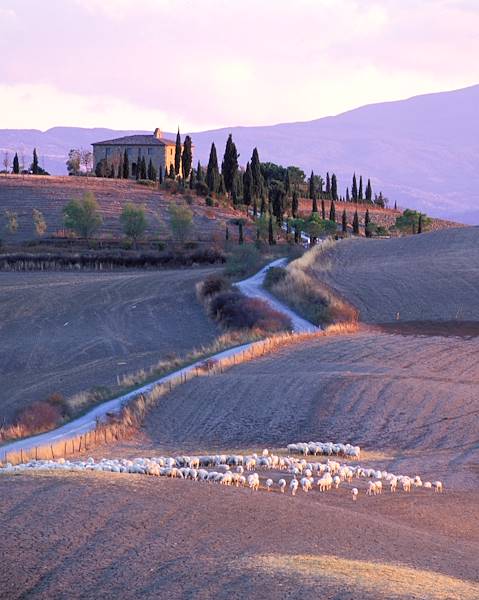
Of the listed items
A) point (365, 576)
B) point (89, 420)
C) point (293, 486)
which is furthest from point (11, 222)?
point (365, 576)

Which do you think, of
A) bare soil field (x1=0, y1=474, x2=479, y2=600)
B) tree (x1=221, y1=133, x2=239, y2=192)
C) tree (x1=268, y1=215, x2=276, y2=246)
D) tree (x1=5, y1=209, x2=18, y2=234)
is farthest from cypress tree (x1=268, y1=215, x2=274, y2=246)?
bare soil field (x1=0, y1=474, x2=479, y2=600)

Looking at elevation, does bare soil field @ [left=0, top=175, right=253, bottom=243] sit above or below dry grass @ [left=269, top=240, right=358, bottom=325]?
above

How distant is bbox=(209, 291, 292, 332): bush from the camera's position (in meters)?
42.3

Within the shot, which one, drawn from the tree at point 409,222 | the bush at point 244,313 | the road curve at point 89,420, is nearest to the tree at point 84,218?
the tree at point 409,222

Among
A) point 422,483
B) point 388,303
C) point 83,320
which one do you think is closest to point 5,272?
point 83,320

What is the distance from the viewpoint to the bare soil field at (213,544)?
32.9ft

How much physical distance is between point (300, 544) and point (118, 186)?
101m

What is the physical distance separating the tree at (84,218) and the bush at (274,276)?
36847mm

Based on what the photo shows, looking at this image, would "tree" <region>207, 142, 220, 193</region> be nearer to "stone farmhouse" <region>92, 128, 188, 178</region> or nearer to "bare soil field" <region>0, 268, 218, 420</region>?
"stone farmhouse" <region>92, 128, 188, 178</region>

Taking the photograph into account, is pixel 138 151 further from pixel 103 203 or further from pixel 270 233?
pixel 270 233

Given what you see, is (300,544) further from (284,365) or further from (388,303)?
(388,303)

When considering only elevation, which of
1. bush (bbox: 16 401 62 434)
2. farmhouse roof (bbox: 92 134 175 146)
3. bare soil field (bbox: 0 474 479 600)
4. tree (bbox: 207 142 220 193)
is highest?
farmhouse roof (bbox: 92 134 175 146)

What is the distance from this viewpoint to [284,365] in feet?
103

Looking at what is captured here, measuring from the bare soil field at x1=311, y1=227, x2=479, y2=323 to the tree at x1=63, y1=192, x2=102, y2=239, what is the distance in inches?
933
